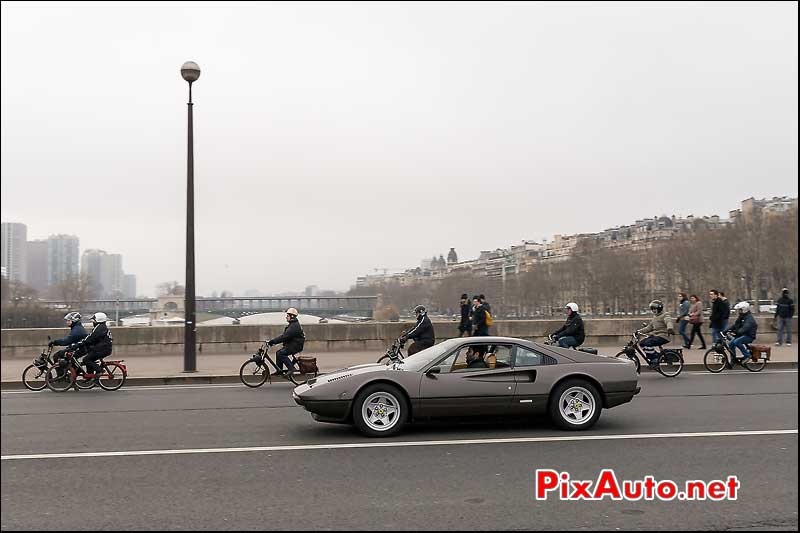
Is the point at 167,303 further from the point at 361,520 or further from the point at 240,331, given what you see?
the point at 361,520

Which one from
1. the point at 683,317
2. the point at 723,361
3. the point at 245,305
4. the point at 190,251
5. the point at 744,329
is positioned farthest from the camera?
the point at 245,305

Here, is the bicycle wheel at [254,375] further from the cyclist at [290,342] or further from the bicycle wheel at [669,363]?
the bicycle wheel at [669,363]

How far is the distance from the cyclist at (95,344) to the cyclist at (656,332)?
11.7m

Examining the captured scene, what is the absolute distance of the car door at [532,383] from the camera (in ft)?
28.9

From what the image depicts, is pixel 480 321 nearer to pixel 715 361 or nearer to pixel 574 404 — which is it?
pixel 715 361

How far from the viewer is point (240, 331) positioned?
73.0ft

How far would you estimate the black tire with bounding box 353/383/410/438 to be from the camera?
28.0ft

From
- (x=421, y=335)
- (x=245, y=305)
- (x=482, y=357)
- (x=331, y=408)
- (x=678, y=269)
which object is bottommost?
(x=331, y=408)

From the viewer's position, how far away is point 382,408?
861 centimetres

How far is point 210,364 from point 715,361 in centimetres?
1312

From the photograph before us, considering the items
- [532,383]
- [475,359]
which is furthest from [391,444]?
[532,383]

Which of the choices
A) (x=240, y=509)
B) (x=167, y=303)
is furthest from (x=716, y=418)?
(x=167, y=303)

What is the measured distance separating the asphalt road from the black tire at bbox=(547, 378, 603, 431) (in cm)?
23

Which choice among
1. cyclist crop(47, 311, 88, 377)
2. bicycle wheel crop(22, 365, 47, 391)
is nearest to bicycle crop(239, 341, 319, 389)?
cyclist crop(47, 311, 88, 377)
